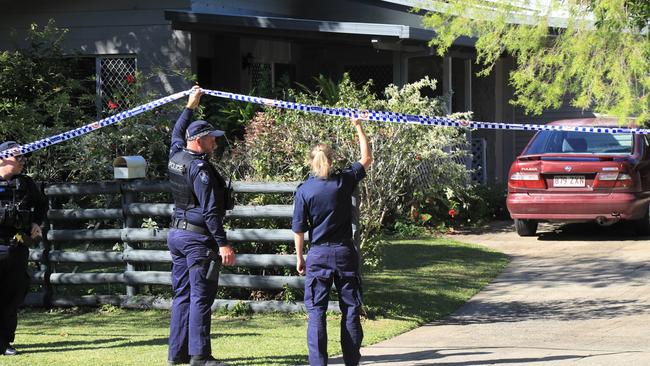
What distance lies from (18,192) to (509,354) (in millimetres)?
4113

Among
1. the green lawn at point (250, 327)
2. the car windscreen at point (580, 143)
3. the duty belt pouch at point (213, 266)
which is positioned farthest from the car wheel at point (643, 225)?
the duty belt pouch at point (213, 266)

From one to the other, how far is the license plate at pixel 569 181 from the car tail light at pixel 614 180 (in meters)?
0.20

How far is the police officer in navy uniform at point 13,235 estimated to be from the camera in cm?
836

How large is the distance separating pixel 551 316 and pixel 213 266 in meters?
3.79

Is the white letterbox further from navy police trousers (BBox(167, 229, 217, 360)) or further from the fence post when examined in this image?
navy police trousers (BBox(167, 229, 217, 360))

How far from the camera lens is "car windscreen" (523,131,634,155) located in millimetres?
14875

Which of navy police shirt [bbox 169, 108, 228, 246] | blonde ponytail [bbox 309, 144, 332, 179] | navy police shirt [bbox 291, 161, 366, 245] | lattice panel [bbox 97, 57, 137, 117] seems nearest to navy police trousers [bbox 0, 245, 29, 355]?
navy police shirt [bbox 169, 108, 228, 246]

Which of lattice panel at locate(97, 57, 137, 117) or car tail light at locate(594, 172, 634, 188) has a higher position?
lattice panel at locate(97, 57, 137, 117)

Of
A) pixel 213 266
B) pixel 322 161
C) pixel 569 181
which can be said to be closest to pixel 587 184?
pixel 569 181

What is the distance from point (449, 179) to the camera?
14703 millimetres

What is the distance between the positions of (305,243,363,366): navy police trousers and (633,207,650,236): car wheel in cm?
832

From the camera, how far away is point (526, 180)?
47.8ft

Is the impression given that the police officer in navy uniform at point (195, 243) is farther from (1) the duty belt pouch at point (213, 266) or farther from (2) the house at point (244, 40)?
(2) the house at point (244, 40)

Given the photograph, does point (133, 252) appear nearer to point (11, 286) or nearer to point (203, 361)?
point (11, 286)
